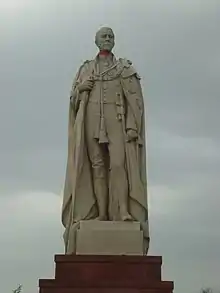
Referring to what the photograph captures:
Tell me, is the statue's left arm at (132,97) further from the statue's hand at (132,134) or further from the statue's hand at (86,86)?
the statue's hand at (86,86)

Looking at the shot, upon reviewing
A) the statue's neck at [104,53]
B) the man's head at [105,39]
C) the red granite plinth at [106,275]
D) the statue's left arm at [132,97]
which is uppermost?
the man's head at [105,39]

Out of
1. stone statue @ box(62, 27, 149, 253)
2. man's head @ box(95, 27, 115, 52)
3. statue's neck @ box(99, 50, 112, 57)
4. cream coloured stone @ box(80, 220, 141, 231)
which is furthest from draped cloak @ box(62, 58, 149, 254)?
man's head @ box(95, 27, 115, 52)

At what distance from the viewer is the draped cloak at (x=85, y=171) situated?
1147cm

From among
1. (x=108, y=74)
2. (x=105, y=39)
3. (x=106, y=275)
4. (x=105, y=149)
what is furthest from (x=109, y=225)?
(x=105, y=39)

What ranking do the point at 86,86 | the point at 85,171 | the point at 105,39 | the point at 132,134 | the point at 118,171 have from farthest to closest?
the point at 105,39 < the point at 86,86 < the point at 85,171 < the point at 132,134 < the point at 118,171

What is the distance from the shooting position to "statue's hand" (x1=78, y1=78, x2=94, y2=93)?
11883 millimetres

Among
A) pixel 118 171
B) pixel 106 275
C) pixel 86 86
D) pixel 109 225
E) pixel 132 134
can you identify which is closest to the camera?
pixel 106 275

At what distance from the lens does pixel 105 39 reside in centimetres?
1222

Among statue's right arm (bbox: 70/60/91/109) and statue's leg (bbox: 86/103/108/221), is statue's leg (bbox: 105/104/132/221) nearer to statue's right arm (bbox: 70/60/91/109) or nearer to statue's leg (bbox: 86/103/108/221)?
statue's leg (bbox: 86/103/108/221)

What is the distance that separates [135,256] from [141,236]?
47 centimetres

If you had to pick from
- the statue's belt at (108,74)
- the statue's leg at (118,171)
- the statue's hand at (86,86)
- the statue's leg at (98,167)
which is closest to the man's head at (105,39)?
the statue's belt at (108,74)

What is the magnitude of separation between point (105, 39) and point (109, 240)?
12.1 feet

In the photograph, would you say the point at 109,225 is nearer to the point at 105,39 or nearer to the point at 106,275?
the point at 106,275

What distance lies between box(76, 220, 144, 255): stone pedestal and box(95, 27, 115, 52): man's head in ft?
10.9
